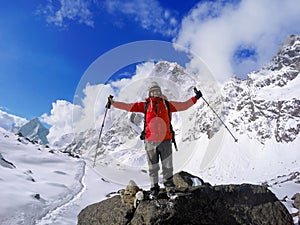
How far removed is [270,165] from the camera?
230 ft

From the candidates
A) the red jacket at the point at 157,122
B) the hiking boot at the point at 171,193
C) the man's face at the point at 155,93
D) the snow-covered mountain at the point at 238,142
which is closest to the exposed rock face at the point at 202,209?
the hiking boot at the point at 171,193

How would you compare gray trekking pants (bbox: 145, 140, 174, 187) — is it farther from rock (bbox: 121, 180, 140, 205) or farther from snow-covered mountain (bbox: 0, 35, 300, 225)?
snow-covered mountain (bbox: 0, 35, 300, 225)

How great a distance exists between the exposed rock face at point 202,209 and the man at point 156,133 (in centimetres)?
43

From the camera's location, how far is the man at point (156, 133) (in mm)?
7164

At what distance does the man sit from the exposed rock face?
43 cm

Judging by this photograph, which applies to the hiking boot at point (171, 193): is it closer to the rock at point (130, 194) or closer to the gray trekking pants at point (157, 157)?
the gray trekking pants at point (157, 157)

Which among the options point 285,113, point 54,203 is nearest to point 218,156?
point 285,113

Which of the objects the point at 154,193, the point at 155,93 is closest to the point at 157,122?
the point at 155,93

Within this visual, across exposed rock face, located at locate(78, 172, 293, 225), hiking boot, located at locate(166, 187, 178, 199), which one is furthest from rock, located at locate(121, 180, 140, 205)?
hiking boot, located at locate(166, 187, 178, 199)

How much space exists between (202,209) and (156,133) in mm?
2297

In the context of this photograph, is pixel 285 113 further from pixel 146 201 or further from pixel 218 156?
pixel 146 201

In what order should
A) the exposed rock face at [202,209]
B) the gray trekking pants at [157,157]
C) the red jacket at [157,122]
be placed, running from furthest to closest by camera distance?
the gray trekking pants at [157,157]
the red jacket at [157,122]
the exposed rock face at [202,209]

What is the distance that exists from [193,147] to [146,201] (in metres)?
98.4

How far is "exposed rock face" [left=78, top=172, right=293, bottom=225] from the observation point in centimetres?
666
